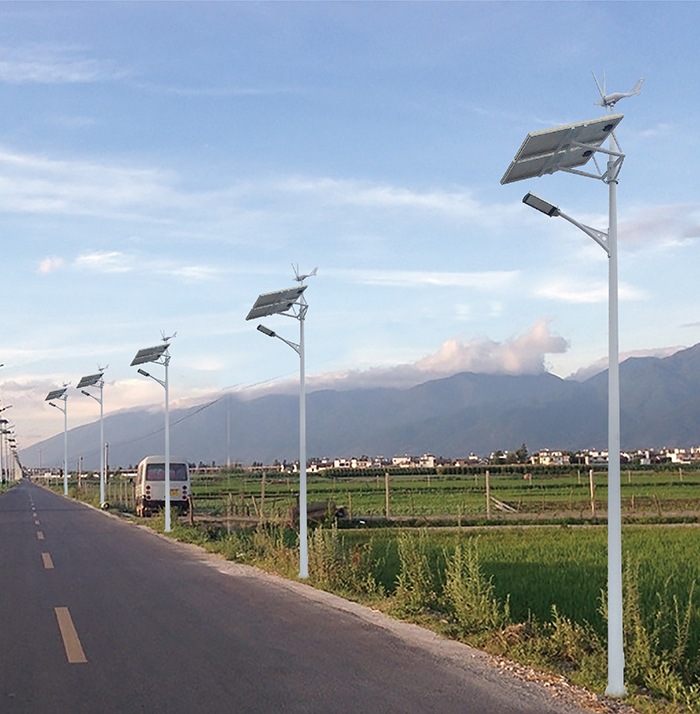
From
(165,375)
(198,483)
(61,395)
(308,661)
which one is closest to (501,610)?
(308,661)

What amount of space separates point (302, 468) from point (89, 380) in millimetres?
35141

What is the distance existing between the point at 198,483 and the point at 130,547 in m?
67.1

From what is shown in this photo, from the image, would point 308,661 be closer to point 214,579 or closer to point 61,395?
point 214,579

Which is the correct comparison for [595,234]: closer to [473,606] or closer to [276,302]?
[473,606]

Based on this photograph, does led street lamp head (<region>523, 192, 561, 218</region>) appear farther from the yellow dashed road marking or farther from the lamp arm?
the yellow dashed road marking

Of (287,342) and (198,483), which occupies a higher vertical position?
(287,342)

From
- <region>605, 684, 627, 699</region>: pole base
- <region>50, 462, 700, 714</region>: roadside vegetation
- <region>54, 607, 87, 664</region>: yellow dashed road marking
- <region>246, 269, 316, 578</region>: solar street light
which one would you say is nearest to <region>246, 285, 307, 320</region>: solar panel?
<region>246, 269, 316, 578</region>: solar street light

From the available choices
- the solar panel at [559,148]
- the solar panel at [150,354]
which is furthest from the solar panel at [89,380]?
the solar panel at [559,148]

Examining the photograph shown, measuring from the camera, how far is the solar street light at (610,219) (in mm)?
8133

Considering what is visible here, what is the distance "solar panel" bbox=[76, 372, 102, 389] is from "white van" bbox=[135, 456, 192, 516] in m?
11.0

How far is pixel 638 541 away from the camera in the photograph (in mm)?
23734

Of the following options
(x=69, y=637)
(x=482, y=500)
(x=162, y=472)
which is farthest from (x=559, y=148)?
(x=482, y=500)

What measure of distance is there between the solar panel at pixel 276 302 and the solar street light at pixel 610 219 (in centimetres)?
856

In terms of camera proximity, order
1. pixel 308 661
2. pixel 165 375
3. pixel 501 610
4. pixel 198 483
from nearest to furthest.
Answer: pixel 308 661, pixel 501 610, pixel 165 375, pixel 198 483
